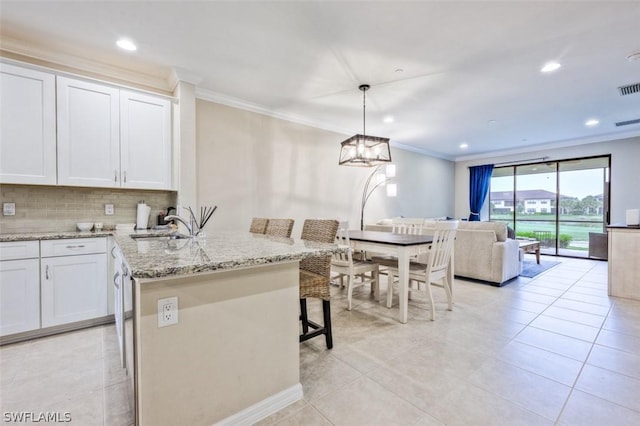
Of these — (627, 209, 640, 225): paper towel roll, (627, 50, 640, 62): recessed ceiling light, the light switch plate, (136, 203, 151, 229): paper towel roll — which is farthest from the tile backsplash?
(627, 209, 640, 225): paper towel roll

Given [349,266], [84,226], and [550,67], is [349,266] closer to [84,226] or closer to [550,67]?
[84,226]

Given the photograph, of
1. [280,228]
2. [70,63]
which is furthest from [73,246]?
[280,228]

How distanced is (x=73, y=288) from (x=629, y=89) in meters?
6.65

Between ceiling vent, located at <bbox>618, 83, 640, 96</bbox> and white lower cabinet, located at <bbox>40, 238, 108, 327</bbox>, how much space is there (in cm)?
625

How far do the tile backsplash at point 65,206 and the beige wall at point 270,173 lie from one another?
67 cm

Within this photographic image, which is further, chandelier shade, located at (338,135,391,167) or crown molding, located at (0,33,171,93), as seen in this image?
chandelier shade, located at (338,135,391,167)

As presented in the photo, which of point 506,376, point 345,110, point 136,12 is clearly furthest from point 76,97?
point 506,376

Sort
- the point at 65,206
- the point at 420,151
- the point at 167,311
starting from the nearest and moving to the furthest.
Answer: the point at 167,311, the point at 65,206, the point at 420,151

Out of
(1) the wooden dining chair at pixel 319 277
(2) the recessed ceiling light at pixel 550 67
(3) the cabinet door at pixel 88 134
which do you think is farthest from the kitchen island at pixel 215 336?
(2) the recessed ceiling light at pixel 550 67

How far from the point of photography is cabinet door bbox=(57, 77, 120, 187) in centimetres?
273

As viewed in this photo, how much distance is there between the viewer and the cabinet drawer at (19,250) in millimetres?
2348

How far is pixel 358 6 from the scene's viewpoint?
2139 millimetres

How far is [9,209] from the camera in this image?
269 cm

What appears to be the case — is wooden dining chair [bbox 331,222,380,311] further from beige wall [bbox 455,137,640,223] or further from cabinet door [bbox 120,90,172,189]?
beige wall [bbox 455,137,640,223]
